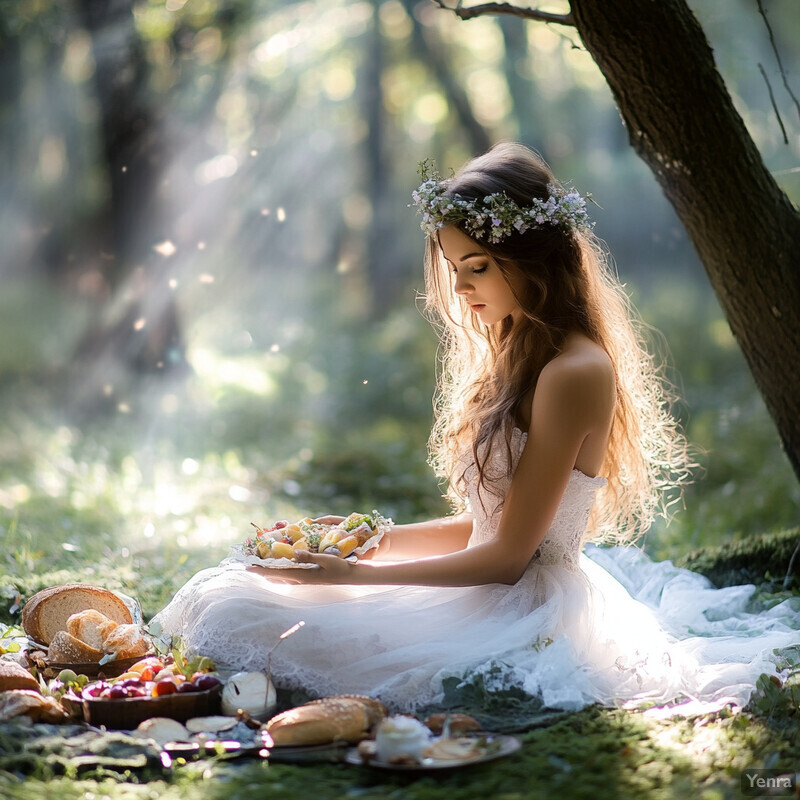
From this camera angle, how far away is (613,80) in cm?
378

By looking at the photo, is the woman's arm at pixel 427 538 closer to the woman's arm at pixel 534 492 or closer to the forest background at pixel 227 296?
the woman's arm at pixel 534 492

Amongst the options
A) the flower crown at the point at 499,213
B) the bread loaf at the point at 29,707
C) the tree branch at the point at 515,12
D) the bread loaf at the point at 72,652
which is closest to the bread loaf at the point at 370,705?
the bread loaf at the point at 29,707

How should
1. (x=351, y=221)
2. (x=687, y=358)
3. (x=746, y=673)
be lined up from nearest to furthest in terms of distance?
(x=746, y=673)
(x=687, y=358)
(x=351, y=221)

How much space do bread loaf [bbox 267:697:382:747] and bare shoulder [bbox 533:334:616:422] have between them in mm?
1109

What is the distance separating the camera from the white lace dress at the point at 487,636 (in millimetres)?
2842

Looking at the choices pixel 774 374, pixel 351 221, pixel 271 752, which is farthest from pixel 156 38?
pixel 351 221

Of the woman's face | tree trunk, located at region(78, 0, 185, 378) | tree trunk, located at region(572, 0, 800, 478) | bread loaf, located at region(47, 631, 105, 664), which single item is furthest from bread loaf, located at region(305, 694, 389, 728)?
tree trunk, located at region(78, 0, 185, 378)

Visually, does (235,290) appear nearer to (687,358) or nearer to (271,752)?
(687,358)

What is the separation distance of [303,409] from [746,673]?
787 cm

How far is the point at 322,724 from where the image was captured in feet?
8.30

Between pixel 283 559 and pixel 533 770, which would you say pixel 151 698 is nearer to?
pixel 283 559

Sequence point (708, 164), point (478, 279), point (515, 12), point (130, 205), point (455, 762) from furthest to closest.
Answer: point (130, 205)
point (515, 12)
point (708, 164)
point (478, 279)
point (455, 762)

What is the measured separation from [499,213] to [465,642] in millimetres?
1382

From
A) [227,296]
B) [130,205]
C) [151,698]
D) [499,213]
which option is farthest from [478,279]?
[227,296]
